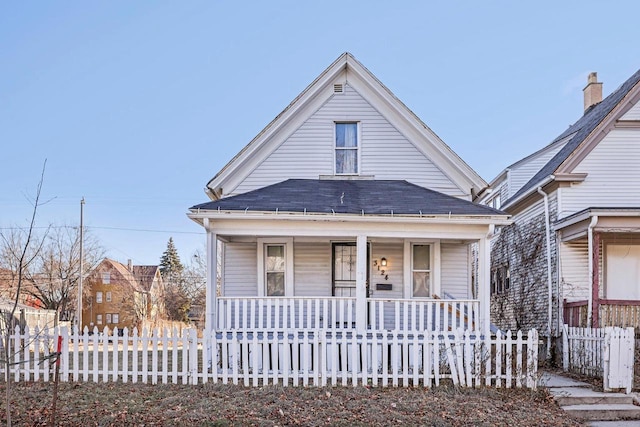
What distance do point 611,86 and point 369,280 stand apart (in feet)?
48.3

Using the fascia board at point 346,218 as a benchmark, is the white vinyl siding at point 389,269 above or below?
below

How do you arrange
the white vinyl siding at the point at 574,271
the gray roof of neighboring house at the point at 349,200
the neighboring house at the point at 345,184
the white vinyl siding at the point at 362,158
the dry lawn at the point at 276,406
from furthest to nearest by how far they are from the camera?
the white vinyl siding at the point at 574,271
the white vinyl siding at the point at 362,158
the neighboring house at the point at 345,184
the gray roof of neighboring house at the point at 349,200
the dry lawn at the point at 276,406

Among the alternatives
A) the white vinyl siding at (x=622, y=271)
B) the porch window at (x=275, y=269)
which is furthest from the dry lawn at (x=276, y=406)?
the white vinyl siding at (x=622, y=271)

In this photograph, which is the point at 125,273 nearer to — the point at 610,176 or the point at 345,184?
the point at 345,184

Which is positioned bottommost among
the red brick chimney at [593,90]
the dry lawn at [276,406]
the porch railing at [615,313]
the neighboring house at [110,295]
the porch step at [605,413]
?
the neighboring house at [110,295]

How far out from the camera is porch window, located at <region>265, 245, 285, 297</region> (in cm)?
1300

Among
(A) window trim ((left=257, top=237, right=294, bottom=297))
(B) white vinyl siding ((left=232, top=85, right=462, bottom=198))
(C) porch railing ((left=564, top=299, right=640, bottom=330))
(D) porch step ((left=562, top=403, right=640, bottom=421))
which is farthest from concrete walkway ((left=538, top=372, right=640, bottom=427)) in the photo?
(A) window trim ((left=257, top=237, right=294, bottom=297))

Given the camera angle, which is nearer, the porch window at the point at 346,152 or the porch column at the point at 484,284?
the porch column at the point at 484,284

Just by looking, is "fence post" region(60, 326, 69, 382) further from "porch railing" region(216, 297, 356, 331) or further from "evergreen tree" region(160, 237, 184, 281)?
"evergreen tree" region(160, 237, 184, 281)

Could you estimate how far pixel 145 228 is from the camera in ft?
182

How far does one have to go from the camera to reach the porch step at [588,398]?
28.0ft

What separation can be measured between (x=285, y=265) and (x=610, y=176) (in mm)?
8675

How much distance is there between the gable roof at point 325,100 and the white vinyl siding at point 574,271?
9.79 ft

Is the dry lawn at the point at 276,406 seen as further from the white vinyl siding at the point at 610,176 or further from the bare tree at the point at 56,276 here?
the bare tree at the point at 56,276
